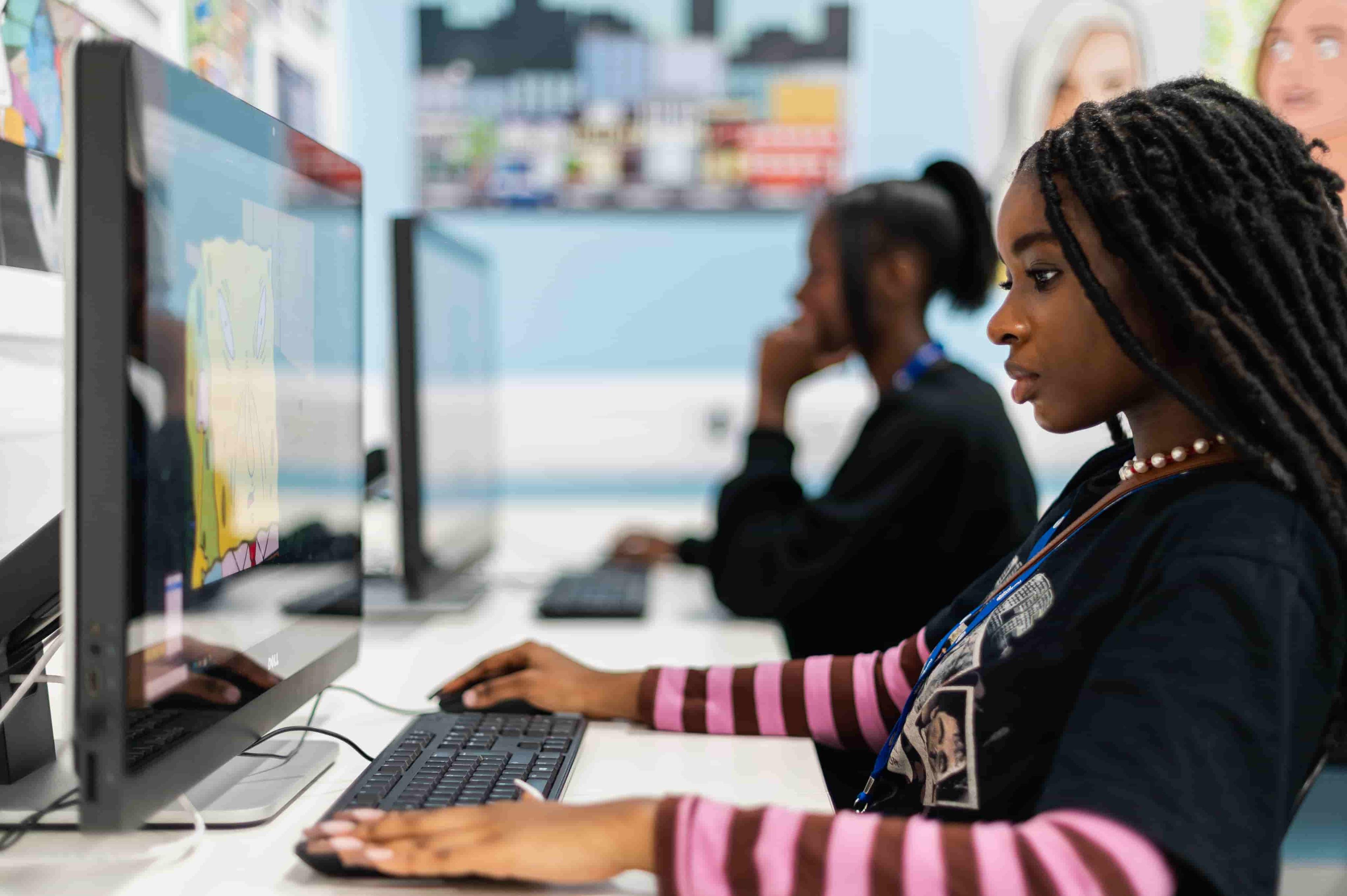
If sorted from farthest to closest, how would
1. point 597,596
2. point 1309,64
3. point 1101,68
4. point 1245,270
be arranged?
1. point 1101,68
2. point 1309,64
3. point 597,596
4. point 1245,270

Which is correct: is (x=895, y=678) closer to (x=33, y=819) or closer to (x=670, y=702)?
(x=670, y=702)

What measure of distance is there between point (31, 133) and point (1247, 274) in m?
0.96

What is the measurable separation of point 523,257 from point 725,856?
1.94m

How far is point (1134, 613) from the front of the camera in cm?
54

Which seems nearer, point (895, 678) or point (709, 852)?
point (709, 852)

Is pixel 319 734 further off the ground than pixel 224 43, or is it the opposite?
pixel 224 43

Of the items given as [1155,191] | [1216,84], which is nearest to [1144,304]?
[1155,191]

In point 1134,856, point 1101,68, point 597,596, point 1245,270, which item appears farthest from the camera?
point 1101,68

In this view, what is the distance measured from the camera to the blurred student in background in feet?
4.60

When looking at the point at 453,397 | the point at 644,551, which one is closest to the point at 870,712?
the point at 453,397

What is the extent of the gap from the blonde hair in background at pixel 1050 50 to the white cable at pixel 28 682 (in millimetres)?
2064

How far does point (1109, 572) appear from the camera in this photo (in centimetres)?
60

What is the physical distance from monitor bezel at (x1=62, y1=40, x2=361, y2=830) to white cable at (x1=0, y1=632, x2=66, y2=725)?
0.19 metres

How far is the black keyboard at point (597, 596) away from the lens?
1.42 meters
